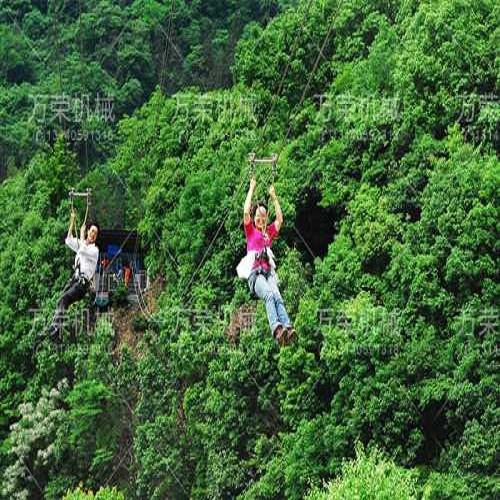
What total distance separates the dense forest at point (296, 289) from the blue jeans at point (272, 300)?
10.1 m

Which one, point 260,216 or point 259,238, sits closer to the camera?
point 260,216

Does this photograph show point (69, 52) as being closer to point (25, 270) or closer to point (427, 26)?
point (25, 270)

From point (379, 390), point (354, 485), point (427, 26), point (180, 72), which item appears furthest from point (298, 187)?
point (180, 72)

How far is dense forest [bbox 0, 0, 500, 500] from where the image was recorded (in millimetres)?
30188

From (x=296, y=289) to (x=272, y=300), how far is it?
15.6 metres

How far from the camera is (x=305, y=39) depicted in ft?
133

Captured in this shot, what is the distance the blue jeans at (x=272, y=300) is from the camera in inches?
722

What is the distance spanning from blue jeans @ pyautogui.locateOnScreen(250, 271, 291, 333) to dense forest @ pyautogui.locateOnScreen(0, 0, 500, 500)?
10.1m

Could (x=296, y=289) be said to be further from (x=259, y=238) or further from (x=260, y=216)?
(x=260, y=216)

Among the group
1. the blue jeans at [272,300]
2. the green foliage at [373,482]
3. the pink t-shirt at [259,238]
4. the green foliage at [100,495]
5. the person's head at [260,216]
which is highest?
the person's head at [260,216]

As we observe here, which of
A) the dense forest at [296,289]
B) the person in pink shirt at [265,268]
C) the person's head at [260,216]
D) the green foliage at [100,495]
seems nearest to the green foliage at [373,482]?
the dense forest at [296,289]

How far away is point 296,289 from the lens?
112 ft

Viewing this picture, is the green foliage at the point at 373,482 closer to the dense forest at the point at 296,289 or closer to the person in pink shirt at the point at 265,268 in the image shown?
the dense forest at the point at 296,289

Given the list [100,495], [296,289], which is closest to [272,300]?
[296,289]
